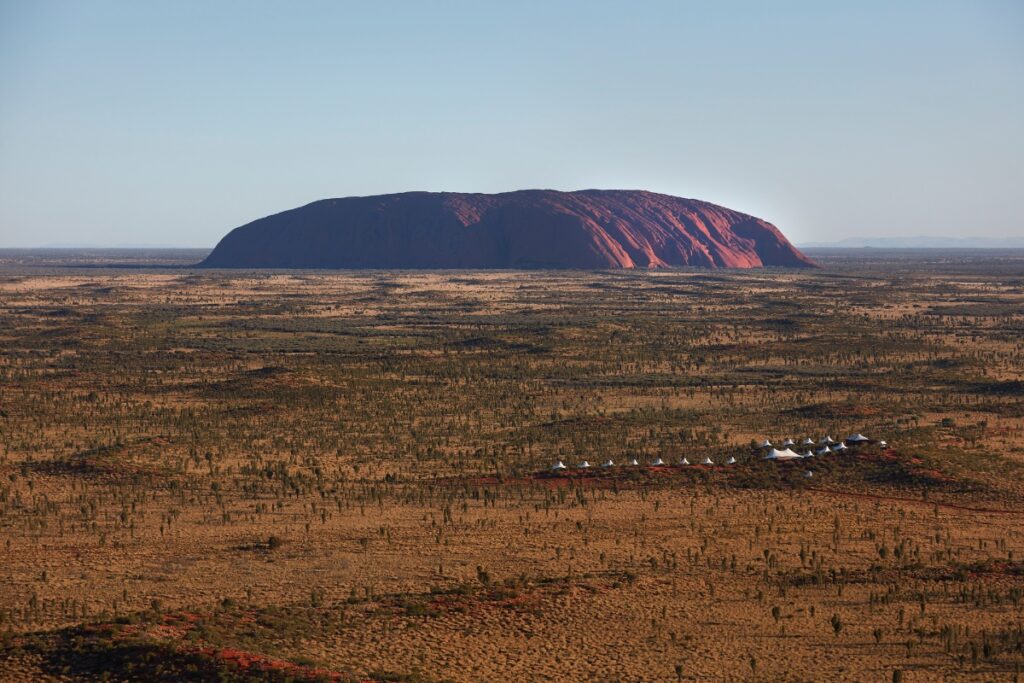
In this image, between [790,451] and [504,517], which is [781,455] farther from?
[504,517]

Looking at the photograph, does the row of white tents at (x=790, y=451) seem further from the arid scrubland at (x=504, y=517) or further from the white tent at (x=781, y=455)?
the arid scrubland at (x=504, y=517)

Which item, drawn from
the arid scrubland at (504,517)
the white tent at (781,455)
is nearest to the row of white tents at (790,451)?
the white tent at (781,455)

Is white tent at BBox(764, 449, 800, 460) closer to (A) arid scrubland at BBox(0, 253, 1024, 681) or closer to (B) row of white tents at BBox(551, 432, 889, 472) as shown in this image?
(B) row of white tents at BBox(551, 432, 889, 472)

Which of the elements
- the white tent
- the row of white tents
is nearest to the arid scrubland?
the row of white tents

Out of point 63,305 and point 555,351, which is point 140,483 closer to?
point 555,351

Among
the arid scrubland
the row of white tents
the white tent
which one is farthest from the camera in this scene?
the white tent

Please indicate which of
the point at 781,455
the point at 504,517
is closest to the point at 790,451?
the point at 781,455
